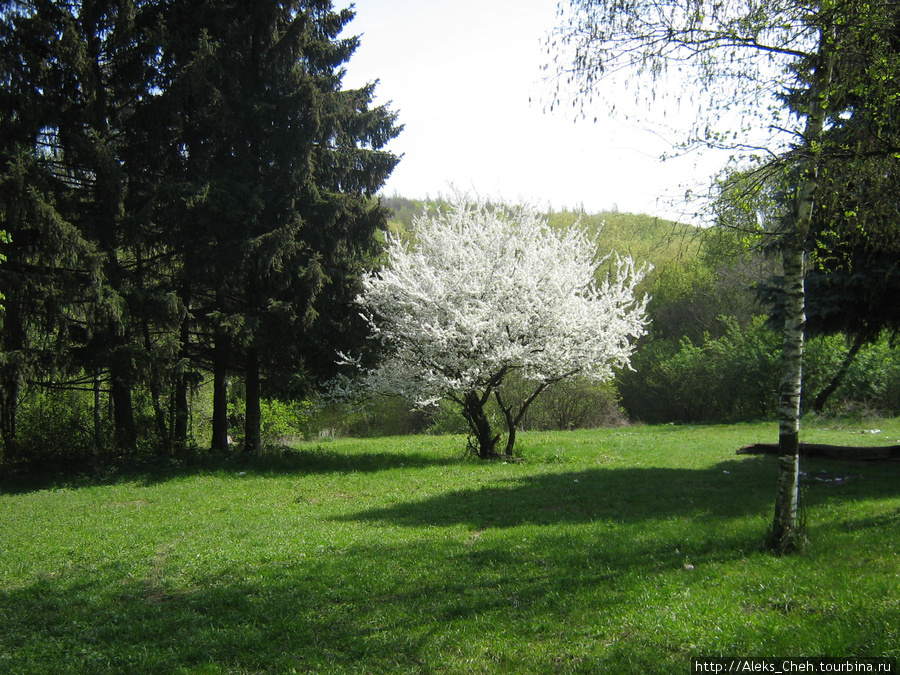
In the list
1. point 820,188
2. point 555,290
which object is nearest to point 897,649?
point 820,188

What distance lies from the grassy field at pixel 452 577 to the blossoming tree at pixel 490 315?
3469 millimetres

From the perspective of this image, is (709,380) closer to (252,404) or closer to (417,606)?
(252,404)

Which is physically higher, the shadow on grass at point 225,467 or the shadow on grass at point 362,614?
the shadow on grass at point 362,614

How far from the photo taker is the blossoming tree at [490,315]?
49.8 ft

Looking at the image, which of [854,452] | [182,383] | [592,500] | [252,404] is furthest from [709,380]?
[182,383]

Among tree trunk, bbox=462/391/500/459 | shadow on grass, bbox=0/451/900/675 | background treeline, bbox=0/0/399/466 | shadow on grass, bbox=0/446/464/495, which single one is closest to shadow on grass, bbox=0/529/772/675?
shadow on grass, bbox=0/451/900/675

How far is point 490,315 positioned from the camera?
1538 centimetres

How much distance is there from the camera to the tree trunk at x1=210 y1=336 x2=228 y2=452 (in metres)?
16.9

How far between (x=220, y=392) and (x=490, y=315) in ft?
27.2

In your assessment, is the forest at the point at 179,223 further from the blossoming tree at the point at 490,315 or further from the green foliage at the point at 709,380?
the green foliage at the point at 709,380

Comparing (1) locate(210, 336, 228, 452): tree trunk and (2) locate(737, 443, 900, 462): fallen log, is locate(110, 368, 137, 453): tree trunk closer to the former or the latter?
(1) locate(210, 336, 228, 452): tree trunk

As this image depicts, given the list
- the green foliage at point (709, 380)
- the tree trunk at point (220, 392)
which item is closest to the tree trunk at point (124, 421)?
the tree trunk at point (220, 392)

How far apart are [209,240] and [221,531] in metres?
9.51

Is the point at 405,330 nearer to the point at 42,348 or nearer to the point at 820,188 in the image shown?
the point at 42,348
